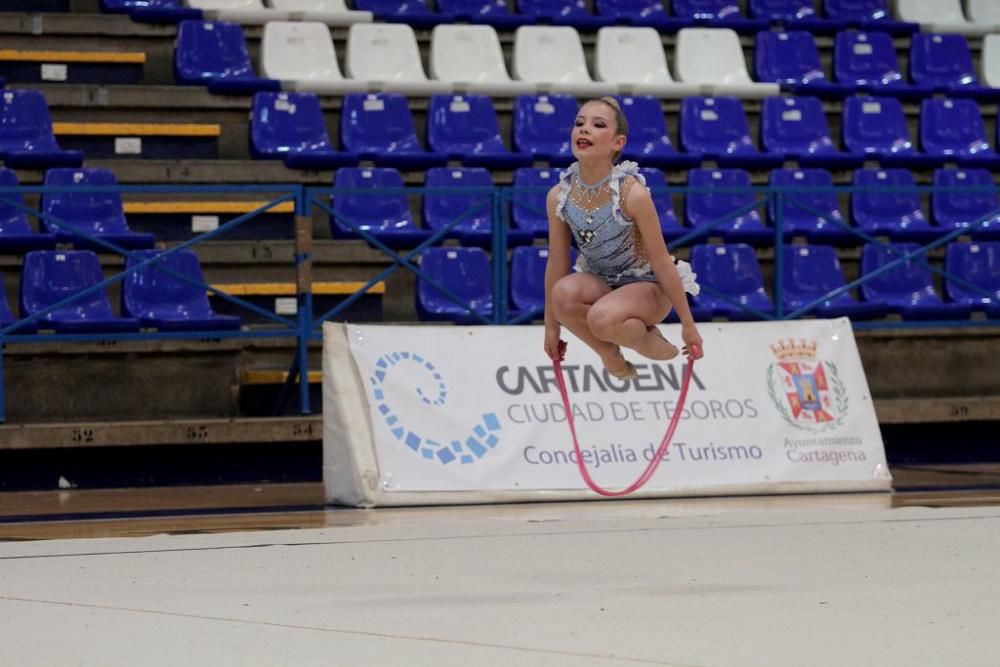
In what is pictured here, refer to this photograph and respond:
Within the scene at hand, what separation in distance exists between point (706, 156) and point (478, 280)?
2.53 m

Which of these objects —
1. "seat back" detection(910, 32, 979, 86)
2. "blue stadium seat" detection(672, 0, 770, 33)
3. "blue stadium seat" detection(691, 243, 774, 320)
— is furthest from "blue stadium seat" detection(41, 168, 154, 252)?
"seat back" detection(910, 32, 979, 86)

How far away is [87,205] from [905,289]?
18.3ft

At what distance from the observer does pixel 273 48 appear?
12.1m

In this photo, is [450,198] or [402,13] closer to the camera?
[450,198]

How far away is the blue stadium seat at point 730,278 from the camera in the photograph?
11.1m

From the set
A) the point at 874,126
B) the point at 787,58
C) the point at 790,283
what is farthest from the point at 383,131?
the point at 874,126

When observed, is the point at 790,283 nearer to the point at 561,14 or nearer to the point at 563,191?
the point at 561,14

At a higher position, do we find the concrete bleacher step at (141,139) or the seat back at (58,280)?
the concrete bleacher step at (141,139)

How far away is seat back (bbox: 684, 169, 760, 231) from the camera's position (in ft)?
38.8

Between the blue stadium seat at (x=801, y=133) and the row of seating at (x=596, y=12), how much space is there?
121cm

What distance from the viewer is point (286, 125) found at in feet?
37.9

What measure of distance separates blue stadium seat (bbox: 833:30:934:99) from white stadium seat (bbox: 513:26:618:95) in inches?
87.0

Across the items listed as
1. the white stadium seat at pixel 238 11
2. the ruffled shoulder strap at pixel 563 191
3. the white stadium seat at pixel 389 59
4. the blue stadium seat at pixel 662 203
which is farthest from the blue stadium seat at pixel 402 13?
the ruffled shoulder strap at pixel 563 191

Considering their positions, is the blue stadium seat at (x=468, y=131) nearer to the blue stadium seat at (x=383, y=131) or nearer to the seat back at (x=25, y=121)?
the blue stadium seat at (x=383, y=131)
